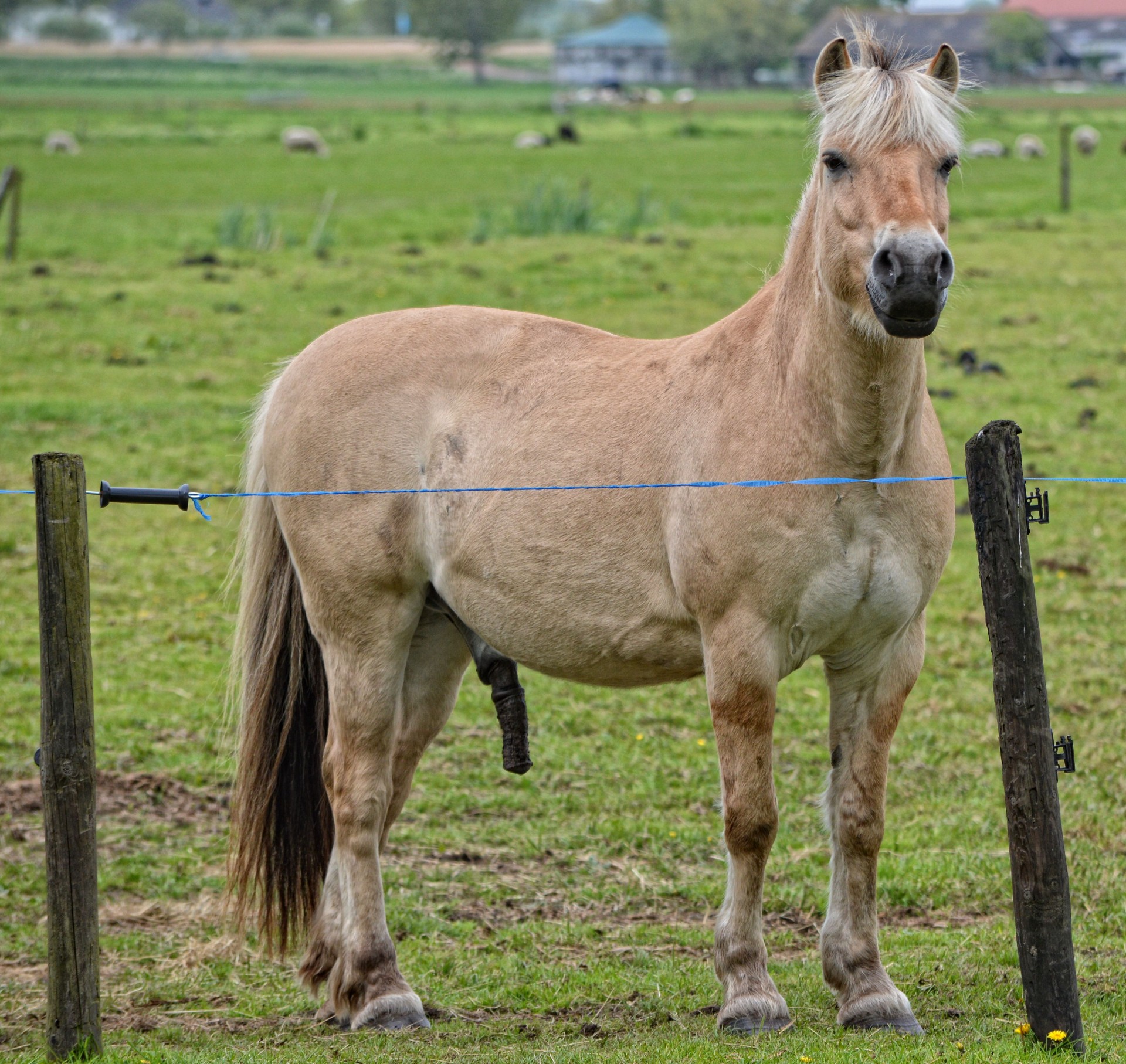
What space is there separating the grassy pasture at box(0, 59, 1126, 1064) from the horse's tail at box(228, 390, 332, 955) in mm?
380

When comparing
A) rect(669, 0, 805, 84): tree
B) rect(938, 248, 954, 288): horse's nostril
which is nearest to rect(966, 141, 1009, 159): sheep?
rect(938, 248, 954, 288): horse's nostril

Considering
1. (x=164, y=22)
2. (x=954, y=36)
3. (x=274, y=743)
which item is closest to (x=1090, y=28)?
(x=954, y=36)

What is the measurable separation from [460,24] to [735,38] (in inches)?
878

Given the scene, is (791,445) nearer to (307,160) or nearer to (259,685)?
(259,685)

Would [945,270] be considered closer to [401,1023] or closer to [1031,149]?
[401,1023]

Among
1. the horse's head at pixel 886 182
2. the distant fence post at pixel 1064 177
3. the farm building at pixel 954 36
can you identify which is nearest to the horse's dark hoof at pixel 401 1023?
the horse's head at pixel 886 182

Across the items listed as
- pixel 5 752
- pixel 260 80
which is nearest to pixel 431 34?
pixel 260 80

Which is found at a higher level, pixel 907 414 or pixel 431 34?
pixel 431 34

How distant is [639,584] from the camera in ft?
14.4

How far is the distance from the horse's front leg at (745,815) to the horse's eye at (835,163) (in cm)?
137

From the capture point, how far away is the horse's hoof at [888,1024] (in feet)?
13.7

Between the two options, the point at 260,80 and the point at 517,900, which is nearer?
the point at 517,900

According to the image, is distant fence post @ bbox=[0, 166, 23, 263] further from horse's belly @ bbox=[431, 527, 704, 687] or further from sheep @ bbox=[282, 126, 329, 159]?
sheep @ bbox=[282, 126, 329, 159]

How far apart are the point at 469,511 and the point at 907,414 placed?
1.56 m
